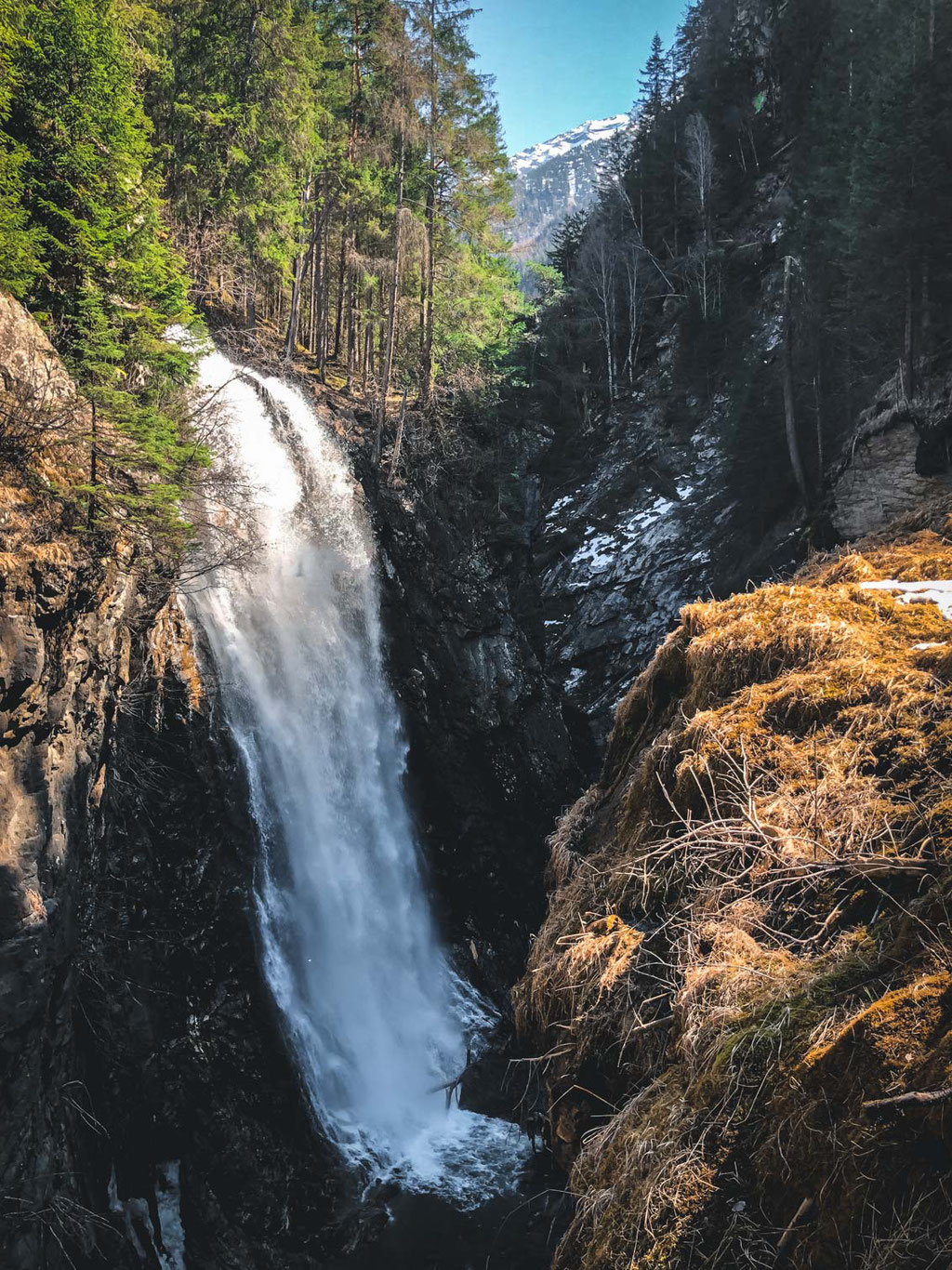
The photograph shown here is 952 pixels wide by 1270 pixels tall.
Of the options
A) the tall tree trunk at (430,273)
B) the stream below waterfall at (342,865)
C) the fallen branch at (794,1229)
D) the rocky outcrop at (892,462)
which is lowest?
the stream below waterfall at (342,865)

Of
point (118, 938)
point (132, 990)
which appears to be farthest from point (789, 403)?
point (132, 990)

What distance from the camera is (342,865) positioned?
12.2m

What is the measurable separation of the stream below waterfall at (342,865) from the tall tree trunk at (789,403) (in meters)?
10.5

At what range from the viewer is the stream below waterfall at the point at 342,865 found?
32.0 feet

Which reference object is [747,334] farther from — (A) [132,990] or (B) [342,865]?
(A) [132,990]

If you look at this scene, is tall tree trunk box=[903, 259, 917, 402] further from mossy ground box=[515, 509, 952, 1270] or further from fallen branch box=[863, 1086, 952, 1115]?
fallen branch box=[863, 1086, 952, 1115]

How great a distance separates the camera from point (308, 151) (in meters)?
17.2

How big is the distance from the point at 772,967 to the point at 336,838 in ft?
35.6

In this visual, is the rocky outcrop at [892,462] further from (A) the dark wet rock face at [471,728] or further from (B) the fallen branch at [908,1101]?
(B) the fallen branch at [908,1101]

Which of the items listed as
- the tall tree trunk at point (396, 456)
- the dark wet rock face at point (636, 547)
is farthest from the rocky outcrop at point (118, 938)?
the dark wet rock face at point (636, 547)

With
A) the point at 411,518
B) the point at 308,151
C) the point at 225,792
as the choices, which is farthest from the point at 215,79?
the point at 225,792

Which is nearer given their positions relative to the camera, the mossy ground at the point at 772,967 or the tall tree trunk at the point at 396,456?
the mossy ground at the point at 772,967

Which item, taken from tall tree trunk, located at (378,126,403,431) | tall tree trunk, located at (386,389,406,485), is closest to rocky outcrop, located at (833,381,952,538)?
tall tree trunk, located at (386,389,406,485)

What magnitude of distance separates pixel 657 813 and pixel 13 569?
611 cm
